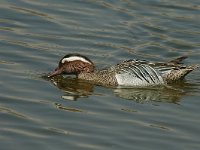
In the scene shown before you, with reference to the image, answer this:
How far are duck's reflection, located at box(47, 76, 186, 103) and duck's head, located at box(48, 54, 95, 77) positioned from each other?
7.5 inches

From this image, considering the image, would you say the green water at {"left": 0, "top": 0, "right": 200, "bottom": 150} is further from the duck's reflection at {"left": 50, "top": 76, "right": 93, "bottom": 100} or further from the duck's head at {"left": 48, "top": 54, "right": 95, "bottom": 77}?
the duck's head at {"left": 48, "top": 54, "right": 95, "bottom": 77}

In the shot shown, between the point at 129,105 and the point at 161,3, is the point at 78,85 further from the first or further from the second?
the point at 161,3

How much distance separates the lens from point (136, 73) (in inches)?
643

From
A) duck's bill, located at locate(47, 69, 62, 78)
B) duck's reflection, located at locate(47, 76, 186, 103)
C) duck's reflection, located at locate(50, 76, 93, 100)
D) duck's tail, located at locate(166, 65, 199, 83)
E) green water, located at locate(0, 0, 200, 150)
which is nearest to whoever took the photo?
green water, located at locate(0, 0, 200, 150)

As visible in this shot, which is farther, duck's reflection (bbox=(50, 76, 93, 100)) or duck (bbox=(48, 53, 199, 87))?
duck (bbox=(48, 53, 199, 87))

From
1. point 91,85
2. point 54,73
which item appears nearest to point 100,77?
point 91,85

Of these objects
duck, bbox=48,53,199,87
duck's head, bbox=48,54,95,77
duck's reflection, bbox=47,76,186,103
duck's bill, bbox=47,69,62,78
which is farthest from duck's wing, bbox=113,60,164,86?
duck's bill, bbox=47,69,62,78

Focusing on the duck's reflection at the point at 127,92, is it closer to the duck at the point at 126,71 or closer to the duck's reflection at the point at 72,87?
the duck's reflection at the point at 72,87

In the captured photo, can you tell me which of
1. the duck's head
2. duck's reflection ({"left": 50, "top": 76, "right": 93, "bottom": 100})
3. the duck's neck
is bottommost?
duck's reflection ({"left": 50, "top": 76, "right": 93, "bottom": 100})

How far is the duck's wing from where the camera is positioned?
16328 millimetres

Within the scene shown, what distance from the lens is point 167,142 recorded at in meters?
12.4

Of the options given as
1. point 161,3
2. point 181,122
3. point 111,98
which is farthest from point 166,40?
point 181,122

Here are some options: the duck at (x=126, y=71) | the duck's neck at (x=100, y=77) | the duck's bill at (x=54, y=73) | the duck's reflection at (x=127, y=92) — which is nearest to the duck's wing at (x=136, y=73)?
the duck at (x=126, y=71)

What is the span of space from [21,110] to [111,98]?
2062 millimetres
